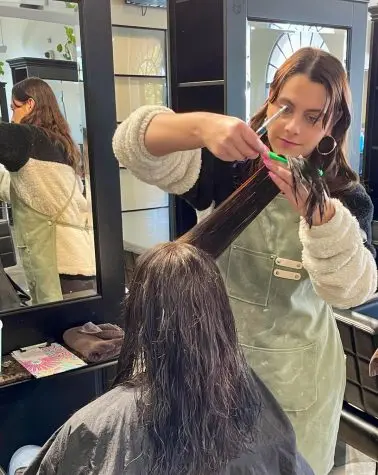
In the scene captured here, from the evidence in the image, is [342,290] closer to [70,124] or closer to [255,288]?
[255,288]

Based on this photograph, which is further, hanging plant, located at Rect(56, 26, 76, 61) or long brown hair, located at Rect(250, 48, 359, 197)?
hanging plant, located at Rect(56, 26, 76, 61)

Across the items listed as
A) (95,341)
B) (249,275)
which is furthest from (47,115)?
(249,275)

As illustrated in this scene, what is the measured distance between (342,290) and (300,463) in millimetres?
266

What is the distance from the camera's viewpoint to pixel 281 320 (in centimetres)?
99

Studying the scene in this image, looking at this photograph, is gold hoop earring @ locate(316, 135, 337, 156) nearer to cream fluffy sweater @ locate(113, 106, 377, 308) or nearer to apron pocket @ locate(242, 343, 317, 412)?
cream fluffy sweater @ locate(113, 106, 377, 308)

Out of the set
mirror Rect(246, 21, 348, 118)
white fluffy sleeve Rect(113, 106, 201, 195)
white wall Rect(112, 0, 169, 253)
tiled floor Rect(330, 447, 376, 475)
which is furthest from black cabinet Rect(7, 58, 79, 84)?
white wall Rect(112, 0, 169, 253)

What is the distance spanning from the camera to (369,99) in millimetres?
2900

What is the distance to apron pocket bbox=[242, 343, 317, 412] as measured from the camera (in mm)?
1003

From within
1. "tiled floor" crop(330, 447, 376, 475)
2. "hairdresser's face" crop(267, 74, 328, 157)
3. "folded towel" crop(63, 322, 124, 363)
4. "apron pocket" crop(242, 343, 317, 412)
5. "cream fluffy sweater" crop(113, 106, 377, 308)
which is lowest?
"tiled floor" crop(330, 447, 376, 475)

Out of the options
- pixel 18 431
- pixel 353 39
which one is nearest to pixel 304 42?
pixel 353 39

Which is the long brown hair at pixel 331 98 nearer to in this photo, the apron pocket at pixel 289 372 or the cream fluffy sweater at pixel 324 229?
the cream fluffy sweater at pixel 324 229

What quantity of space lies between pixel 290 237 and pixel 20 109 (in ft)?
2.36

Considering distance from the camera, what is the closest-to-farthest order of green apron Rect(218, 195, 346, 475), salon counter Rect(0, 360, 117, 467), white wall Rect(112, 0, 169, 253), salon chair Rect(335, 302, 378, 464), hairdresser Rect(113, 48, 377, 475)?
1. hairdresser Rect(113, 48, 377, 475)
2. green apron Rect(218, 195, 346, 475)
3. salon counter Rect(0, 360, 117, 467)
4. salon chair Rect(335, 302, 378, 464)
5. white wall Rect(112, 0, 169, 253)

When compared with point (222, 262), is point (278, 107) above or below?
above
